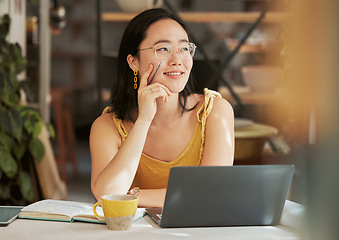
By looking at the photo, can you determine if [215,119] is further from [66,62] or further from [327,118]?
[66,62]

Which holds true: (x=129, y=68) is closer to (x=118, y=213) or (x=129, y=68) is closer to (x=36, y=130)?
(x=118, y=213)

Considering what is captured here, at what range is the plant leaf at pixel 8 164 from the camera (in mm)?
2877

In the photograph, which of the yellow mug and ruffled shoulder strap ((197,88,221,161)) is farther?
ruffled shoulder strap ((197,88,221,161))

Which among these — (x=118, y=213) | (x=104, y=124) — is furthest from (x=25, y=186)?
(x=118, y=213)

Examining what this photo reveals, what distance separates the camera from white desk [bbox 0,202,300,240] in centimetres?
92

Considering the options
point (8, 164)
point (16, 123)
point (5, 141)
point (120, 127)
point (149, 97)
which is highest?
point (149, 97)

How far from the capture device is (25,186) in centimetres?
301

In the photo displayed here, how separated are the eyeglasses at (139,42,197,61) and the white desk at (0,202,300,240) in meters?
0.71

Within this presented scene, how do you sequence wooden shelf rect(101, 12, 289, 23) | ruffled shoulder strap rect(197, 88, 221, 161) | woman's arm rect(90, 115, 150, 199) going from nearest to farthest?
1. woman's arm rect(90, 115, 150, 199)
2. ruffled shoulder strap rect(197, 88, 221, 161)
3. wooden shelf rect(101, 12, 289, 23)

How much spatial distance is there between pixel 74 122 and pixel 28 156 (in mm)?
3519

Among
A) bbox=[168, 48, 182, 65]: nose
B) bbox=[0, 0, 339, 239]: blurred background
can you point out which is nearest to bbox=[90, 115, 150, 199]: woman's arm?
bbox=[168, 48, 182, 65]: nose

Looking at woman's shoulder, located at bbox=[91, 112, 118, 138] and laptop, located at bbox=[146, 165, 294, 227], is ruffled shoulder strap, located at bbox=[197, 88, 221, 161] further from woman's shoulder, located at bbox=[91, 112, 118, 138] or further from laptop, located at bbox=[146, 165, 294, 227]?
laptop, located at bbox=[146, 165, 294, 227]

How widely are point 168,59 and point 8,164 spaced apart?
5.76 feet

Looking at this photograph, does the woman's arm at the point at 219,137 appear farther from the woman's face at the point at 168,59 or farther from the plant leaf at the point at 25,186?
the plant leaf at the point at 25,186
